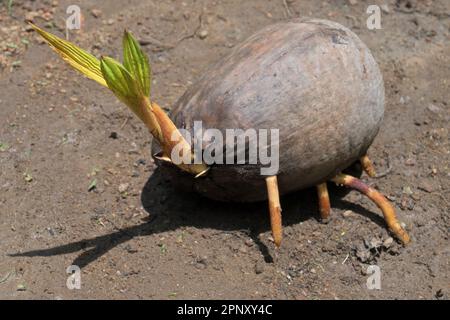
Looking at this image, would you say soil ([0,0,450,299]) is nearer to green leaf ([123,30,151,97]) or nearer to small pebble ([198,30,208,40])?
small pebble ([198,30,208,40])

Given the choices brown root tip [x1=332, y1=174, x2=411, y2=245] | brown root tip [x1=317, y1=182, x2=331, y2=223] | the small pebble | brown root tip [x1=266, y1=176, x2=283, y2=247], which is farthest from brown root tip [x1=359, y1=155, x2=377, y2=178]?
the small pebble

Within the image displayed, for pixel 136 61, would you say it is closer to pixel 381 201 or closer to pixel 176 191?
pixel 176 191

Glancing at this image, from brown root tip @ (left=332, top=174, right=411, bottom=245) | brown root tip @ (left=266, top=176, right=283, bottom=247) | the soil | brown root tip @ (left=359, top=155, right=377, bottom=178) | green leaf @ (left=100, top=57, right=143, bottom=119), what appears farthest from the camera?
brown root tip @ (left=359, top=155, right=377, bottom=178)

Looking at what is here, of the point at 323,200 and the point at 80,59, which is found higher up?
the point at 80,59

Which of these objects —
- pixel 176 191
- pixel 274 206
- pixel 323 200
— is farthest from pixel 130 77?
pixel 323 200

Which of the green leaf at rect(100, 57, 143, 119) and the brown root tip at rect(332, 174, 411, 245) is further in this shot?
the brown root tip at rect(332, 174, 411, 245)

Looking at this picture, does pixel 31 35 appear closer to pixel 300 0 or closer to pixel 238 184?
pixel 300 0
